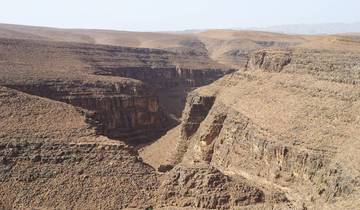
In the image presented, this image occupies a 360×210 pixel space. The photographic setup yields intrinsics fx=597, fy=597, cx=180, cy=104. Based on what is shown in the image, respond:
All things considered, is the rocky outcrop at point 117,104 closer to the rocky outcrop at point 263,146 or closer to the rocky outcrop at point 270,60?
the rocky outcrop at point 263,146

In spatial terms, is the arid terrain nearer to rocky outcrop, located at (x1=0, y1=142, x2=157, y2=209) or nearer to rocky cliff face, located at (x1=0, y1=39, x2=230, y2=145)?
rocky outcrop, located at (x1=0, y1=142, x2=157, y2=209)

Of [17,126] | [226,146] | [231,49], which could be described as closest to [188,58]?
[231,49]

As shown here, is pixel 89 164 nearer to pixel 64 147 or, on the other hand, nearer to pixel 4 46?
pixel 64 147

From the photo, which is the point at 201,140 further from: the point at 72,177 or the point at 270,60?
the point at 72,177

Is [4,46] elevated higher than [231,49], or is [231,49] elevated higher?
[4,46]

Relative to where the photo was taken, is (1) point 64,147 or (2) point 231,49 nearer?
(1) point 64,147

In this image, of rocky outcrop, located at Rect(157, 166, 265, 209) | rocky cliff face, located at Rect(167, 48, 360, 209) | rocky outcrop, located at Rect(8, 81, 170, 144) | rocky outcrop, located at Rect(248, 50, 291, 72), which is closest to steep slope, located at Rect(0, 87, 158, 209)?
rocky outcrop, located at Rect(157, 166, 265, 209)

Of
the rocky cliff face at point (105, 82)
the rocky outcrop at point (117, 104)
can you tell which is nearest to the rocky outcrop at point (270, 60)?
the rocky cliff face at point (105, 82)

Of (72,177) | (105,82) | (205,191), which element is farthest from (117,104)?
(205,191)
